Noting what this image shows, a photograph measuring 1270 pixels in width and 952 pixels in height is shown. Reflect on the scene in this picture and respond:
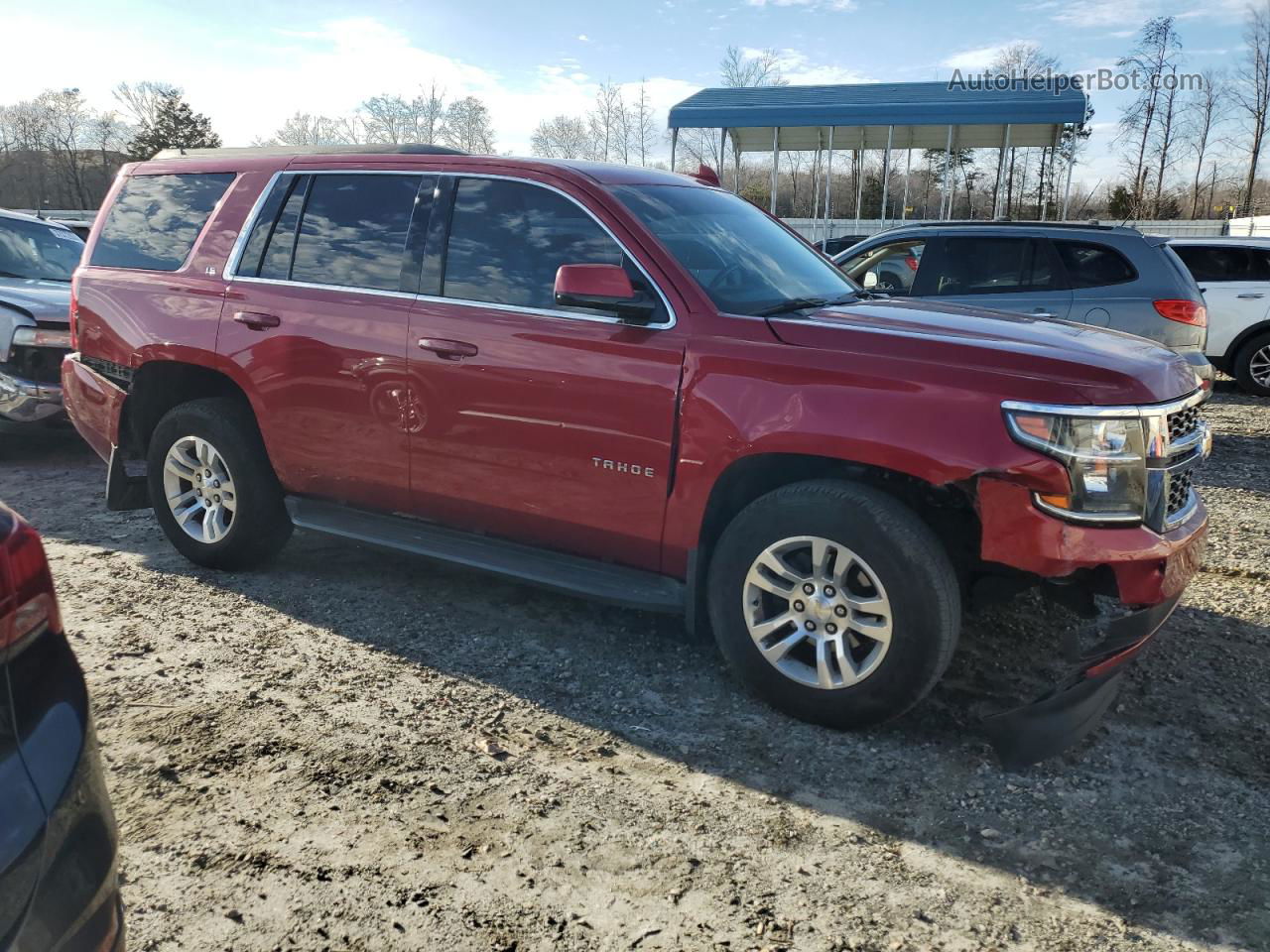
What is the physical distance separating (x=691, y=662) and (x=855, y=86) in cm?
2358

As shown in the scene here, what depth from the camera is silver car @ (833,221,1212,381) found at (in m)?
7.64

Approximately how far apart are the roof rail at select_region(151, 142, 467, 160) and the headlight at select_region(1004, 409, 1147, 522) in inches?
109

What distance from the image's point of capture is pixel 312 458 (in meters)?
4.49

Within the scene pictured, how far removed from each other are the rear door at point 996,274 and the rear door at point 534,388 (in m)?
4.95

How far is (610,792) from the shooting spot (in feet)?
9.91

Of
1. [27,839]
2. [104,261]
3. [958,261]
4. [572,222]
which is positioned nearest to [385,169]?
[572,222]

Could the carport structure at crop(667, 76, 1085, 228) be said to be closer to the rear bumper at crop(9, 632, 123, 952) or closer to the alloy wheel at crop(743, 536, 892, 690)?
the alloy wheel at crop(743, 536, 892, 690)

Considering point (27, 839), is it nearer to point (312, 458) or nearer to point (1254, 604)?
point (312, 458)

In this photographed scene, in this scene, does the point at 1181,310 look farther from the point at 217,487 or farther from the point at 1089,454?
the point at 217,487

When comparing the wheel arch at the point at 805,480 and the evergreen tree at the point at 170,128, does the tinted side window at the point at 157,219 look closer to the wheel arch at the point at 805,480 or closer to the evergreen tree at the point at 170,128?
the wheel arch at the point at 805,480

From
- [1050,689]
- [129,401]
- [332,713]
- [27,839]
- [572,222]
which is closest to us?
[27,839]

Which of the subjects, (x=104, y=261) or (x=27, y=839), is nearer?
(x=27, y=839)

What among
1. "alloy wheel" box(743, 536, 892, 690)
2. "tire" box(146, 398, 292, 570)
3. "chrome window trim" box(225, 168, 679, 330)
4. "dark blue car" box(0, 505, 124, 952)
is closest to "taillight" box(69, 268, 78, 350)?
"tire" box(146, 398, 292, 570)

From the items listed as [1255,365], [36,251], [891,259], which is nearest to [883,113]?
[1255,365]
